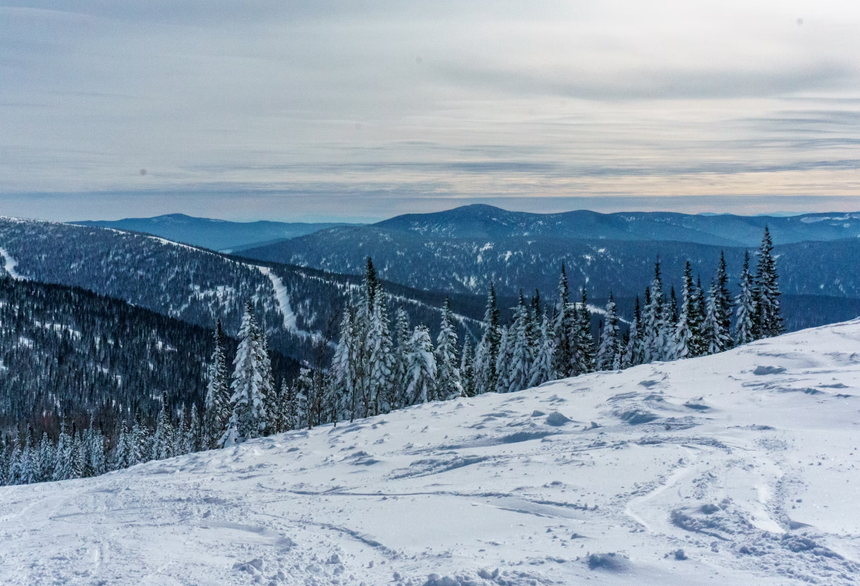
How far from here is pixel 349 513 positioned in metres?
10.6

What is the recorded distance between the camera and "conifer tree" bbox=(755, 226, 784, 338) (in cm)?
4291

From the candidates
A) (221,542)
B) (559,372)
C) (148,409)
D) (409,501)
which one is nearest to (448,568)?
(409,501)

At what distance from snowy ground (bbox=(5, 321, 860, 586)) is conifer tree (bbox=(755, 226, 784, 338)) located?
27.2 metres

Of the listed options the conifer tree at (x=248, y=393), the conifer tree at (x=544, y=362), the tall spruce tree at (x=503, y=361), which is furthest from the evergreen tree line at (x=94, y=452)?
the conifer tree at (x=544, y=362)

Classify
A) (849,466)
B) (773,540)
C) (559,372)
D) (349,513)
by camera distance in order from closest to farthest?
(773,540) → (849,466) → (349,513) → (559,372)

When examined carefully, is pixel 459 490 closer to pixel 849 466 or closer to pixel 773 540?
→ pixel 773 540

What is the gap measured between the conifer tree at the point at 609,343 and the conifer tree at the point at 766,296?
11.5 m

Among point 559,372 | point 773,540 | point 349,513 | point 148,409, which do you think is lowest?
point 148,409

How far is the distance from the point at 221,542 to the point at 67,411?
16301 cm

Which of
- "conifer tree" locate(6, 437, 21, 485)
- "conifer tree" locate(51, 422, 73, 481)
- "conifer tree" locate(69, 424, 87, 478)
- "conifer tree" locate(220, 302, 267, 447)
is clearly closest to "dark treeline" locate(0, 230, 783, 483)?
"conifer tree" locate(220, 302, 267, 447)

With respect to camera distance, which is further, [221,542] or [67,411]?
[67,411]

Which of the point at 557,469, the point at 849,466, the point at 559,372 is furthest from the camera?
the point at 559,372

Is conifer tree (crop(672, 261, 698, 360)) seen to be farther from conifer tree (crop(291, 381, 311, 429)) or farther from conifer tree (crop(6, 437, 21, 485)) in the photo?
conifer tree (crop(6, 437, 21, 485))

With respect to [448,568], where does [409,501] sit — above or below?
below
